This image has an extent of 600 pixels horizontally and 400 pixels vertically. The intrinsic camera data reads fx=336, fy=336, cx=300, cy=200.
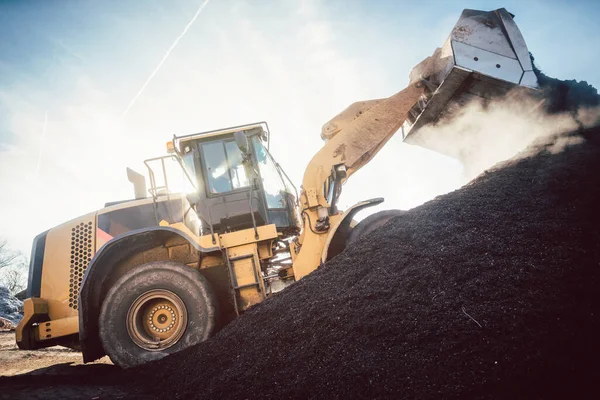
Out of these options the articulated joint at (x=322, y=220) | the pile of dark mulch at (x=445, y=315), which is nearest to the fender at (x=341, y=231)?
the articulated joint at (x=322, y=220)

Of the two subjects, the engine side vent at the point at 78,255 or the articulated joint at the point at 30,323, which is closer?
the articulated joint at the point at 30,323

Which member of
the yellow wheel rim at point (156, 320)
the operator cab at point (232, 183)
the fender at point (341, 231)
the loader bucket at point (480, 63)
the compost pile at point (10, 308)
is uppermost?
the loader bucket at point (480, 63)

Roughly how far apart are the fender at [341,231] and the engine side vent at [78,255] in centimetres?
319

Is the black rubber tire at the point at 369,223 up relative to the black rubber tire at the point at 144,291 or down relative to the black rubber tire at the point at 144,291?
up

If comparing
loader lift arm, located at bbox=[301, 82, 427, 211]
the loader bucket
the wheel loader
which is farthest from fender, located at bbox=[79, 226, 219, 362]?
the loader bucket

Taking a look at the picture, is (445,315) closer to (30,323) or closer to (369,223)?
(369,223)

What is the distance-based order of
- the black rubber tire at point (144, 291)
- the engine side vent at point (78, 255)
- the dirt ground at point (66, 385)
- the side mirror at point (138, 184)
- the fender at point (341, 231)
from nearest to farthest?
the dirt ground at point (66, 385)
the black rubber tire at point (144, 291)
the fender at point (341, 231)
the engine side vent at point (78, 255)
the side mirror at point (138, 184)

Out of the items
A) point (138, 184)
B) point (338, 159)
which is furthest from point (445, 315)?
point (138, 184)

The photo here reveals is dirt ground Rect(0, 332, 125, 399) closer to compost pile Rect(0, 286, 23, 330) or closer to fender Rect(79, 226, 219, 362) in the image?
fender Rect(79, 226, 219, 362)

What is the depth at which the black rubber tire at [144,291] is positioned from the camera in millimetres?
3699

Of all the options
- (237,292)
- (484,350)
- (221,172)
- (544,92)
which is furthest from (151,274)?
(544,92)

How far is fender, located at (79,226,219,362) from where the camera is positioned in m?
3.77

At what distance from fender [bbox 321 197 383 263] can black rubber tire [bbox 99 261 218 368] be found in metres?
1.49

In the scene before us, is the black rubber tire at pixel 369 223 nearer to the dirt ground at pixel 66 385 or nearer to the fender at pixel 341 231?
the fender at pixel 341 231
